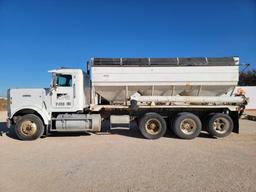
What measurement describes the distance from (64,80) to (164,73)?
4.15 metres

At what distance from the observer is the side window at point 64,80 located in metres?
9.81

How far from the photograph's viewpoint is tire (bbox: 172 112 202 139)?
31.5ft

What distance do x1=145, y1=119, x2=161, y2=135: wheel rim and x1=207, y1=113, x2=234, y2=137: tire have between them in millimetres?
2097

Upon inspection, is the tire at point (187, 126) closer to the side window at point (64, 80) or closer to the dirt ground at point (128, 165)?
the dirt ground at point (128, 165)

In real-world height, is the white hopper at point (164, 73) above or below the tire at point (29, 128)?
above

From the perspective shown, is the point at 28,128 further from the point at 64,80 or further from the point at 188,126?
the point at 188,126

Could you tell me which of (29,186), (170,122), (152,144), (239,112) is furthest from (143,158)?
(239,112)

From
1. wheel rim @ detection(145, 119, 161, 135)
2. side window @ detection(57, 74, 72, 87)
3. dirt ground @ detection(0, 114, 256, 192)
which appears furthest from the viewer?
side window @ detection(57, 74, 72, 87)

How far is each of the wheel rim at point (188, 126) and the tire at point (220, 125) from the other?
71cm

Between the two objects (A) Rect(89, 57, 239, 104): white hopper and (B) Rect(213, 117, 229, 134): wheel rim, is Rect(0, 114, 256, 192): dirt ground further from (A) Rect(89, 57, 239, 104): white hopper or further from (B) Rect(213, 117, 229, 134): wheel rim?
(A) Rect(89, 57, 239, 104): white hopper

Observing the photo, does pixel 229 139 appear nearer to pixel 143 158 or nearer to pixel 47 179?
pixel 143 158

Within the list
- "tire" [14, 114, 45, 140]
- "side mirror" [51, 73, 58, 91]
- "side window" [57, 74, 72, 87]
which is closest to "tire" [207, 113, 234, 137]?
"side window" [57, 74, 72, 87]

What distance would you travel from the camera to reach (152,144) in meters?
8.55

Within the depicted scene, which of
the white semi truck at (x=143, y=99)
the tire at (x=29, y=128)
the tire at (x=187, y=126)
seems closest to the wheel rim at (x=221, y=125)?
the white semi truck at (x=143, y=99)
